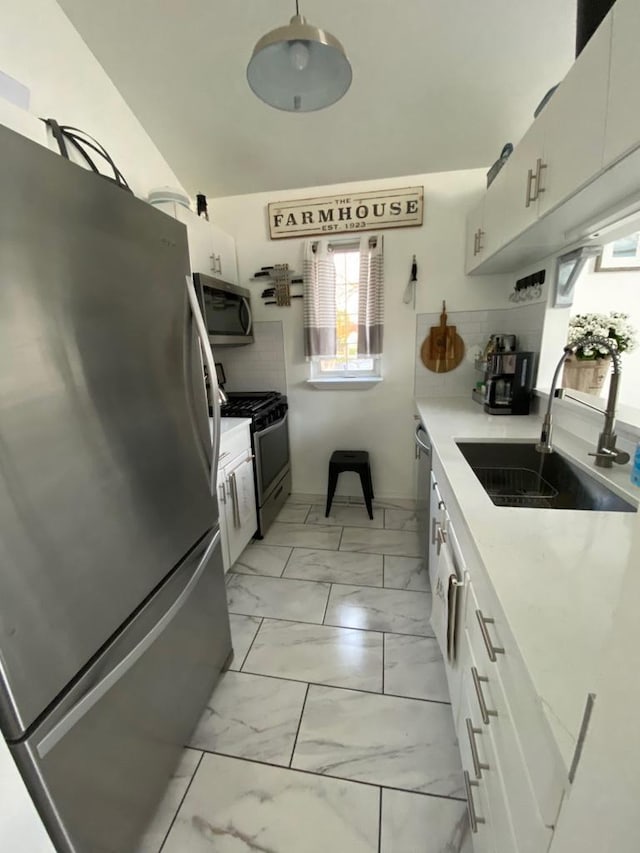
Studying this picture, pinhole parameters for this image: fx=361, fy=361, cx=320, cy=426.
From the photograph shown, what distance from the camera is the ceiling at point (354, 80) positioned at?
1.60 metres

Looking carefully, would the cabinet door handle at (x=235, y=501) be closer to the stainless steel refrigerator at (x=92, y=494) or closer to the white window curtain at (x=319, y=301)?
the stainless steel refrigerator at (x=92, y=494)

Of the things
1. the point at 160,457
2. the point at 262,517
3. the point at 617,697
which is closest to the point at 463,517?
the point at 617,697

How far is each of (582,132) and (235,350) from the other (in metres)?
2.46

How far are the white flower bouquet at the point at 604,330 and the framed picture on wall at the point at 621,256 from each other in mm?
324

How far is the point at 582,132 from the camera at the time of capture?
3.28ft

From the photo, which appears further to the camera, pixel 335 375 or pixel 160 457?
pixel 335 375

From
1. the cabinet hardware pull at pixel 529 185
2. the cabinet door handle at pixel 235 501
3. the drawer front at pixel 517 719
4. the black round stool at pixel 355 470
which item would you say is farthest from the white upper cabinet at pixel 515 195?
the cabinet door handle at pixel 235 501

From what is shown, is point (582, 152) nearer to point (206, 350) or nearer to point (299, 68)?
point (299, 68)

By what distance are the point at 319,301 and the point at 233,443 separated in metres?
1.30

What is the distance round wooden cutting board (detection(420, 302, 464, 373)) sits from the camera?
8.73ft

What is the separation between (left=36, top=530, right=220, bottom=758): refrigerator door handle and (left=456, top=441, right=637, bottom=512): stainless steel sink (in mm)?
1128

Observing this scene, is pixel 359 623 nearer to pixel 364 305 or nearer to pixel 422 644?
pixel 422 644

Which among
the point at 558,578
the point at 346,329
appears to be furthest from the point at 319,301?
the point at 558,578

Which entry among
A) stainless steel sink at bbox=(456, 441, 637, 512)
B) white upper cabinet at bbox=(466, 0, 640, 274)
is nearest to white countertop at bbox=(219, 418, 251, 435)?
stainless steel sink at bbox=(456, 441, 637, 512)
